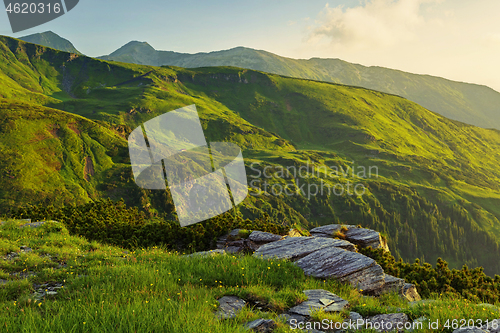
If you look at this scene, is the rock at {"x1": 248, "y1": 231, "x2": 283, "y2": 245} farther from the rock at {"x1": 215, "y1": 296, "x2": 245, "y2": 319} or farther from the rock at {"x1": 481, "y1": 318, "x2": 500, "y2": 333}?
the rock at {"x1": 481, "y1": 318, "x2": 500, "y2": 333}

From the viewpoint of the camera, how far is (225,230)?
16156mm

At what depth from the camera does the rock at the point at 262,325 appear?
591cm

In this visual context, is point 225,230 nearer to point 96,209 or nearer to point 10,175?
point 96,209

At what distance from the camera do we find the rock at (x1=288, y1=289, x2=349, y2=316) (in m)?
7.12

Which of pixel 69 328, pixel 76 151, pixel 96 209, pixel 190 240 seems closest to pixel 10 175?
pixel 76 151

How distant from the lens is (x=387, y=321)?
6.77m

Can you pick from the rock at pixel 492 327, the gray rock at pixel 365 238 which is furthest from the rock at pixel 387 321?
the gray rock at pixel 365 238

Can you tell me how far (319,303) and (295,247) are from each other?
201 inches

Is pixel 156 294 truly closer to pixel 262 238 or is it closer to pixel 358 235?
pixel 262 238

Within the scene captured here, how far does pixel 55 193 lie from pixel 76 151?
37.2 m

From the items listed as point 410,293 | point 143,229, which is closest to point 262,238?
point 143,229

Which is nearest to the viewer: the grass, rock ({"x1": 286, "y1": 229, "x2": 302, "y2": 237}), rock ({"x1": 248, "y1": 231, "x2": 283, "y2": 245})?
the grass

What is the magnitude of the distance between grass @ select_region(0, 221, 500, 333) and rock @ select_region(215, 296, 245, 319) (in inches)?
7.7

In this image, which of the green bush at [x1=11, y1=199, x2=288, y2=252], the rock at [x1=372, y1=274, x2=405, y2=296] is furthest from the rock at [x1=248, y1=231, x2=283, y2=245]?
the rock at [x1=372, y1=274, x2=405, y2=296]
